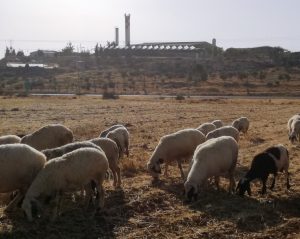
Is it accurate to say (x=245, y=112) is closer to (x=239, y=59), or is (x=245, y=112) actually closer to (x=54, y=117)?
(x=54, y=117)

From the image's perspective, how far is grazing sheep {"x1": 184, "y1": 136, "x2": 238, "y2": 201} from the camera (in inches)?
492

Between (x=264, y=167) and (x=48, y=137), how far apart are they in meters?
7.26

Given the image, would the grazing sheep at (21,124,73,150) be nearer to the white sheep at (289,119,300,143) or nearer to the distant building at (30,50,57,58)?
the white sheep at (289,119,300,143)

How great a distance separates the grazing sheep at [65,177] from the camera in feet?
35.5

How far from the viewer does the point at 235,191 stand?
1336cm

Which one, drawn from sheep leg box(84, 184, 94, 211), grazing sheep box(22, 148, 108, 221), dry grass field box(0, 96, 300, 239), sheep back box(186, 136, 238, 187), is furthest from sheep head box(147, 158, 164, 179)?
grazing sheep box(22, 148, 108, 221)

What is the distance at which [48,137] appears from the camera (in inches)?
626

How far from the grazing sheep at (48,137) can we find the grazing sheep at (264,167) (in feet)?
21.3

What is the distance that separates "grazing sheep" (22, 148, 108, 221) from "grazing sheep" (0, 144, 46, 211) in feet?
1.50

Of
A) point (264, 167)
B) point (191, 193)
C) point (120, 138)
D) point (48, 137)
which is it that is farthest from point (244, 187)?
point (48, 137)

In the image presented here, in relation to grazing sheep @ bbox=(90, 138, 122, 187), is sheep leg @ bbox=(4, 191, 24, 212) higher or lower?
lower

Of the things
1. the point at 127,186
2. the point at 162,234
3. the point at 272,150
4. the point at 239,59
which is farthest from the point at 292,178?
the point at 239,59

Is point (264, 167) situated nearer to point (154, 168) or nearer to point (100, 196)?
point (154, 168)

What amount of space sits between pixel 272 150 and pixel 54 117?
2407 centimetres
